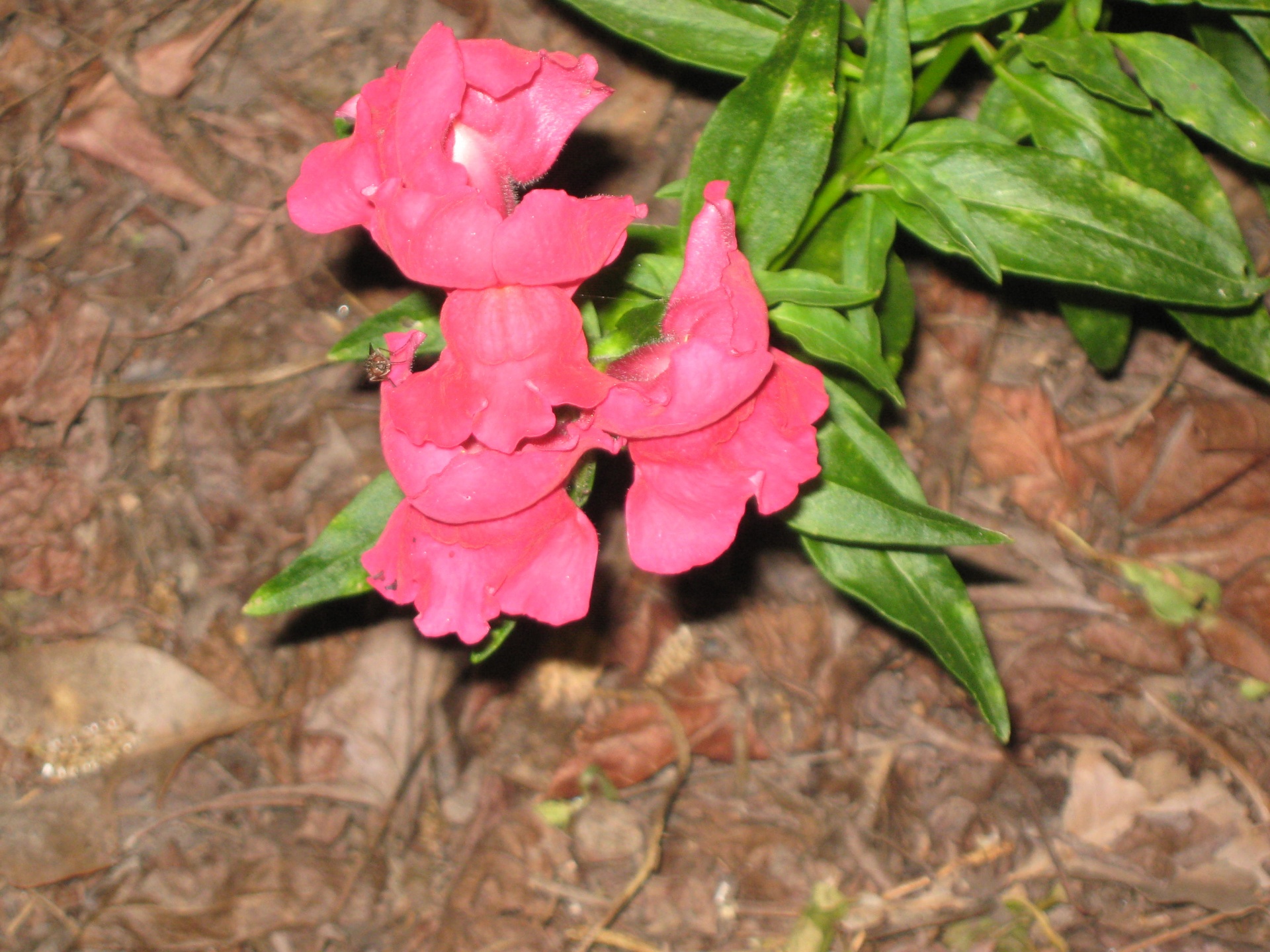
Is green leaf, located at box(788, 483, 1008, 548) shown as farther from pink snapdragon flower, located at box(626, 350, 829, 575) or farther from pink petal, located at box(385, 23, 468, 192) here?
pink petal, located at box(385, 23, 468, 192)

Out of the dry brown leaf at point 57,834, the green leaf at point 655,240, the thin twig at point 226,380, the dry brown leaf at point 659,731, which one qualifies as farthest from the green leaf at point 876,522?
the dry brown leaf at point 57,834

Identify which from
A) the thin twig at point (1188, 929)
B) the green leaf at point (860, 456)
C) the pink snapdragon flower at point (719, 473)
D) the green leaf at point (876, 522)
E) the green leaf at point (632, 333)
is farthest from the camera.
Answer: the thin twig at point (1188, 929)

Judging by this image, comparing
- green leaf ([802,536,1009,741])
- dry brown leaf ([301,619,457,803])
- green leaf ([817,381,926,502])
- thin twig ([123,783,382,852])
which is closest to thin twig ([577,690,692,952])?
dry brown leaf ([301,619,457,803])

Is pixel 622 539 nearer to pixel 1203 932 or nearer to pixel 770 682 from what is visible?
pixel 770 682

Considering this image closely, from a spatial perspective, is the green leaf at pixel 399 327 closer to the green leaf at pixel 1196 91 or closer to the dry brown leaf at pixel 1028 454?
the green leaf at pixel 1196 91

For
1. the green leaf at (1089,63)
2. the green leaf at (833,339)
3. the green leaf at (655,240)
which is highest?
the green leaf at (1089,63)

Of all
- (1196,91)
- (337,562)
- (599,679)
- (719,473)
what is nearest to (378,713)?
(599,679)

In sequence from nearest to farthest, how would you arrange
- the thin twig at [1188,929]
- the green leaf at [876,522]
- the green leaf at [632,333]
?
the green leaf at [632,333], the green leaf at [876,522], the thin twig at [1188,929]
